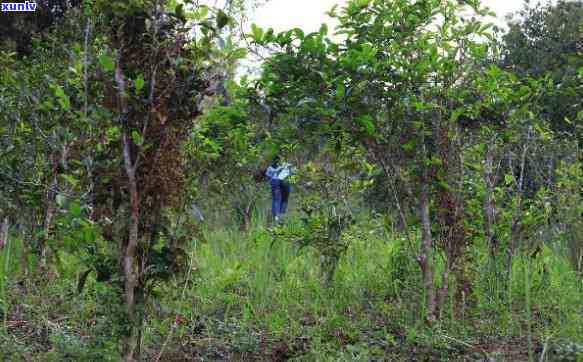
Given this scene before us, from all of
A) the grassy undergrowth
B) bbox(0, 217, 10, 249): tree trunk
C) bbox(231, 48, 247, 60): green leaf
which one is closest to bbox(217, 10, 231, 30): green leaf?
bbox(231, 48, 247, 60): green leaf

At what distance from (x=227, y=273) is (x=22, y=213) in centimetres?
159

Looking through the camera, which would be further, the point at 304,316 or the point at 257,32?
the point at 304,316

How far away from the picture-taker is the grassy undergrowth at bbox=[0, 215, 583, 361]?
333 centimetres

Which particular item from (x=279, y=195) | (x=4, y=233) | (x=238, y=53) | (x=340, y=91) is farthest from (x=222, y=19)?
(x=279, y=195)

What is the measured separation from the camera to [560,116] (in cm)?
1424

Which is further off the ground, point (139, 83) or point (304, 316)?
point (139, 83)

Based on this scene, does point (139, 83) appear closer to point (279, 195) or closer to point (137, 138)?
point (137, 138)

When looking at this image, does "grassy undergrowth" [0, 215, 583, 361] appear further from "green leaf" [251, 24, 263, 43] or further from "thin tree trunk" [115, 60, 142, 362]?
"green leaf" [251, 24, 263, 43]

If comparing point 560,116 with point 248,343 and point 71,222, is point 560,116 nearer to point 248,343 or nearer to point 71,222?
point 248,343

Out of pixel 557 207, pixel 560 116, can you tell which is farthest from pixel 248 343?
pixel 560 116

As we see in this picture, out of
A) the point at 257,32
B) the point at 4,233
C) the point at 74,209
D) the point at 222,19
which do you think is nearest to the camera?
the point at 74,209

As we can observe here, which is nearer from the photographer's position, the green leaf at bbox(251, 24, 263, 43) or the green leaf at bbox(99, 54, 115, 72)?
the green leaf at bbox(99, 54, 115, 72)

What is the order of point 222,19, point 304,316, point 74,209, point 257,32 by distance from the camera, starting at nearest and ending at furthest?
point 74,209, point 222,19, point 257,32, point 304,316

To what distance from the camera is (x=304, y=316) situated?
14.1 ft
